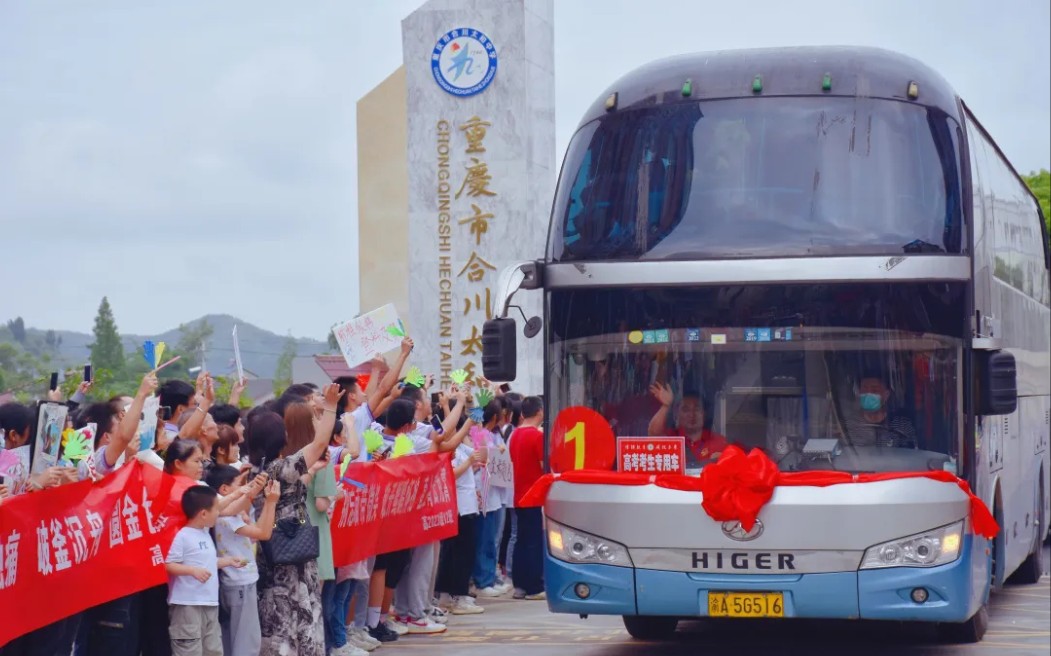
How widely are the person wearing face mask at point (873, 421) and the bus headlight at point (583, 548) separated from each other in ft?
5.11

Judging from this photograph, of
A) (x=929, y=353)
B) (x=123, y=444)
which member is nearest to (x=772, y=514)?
(x=929, y=353)

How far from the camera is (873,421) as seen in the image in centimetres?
956

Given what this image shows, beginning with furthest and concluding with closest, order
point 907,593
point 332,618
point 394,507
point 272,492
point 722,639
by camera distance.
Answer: point 394,507 < point 722,639 < point 332,618 < point 907,593 < point 272,492

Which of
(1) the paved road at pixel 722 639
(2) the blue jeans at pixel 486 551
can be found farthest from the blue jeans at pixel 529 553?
(1) the paved road at pixel 722 639

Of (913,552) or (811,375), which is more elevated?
(811,375)

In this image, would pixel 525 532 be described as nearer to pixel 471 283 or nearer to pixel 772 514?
pixel 772 514

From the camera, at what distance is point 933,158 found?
9859 mm

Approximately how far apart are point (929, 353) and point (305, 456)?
381 cm

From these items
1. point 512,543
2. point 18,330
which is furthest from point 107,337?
point 512,543

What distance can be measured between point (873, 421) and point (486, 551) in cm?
681

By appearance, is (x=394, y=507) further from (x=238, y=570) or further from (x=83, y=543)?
(x=83, y=543)

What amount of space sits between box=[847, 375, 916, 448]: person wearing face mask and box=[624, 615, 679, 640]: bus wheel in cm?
284

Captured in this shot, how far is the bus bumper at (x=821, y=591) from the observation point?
9.34 meters

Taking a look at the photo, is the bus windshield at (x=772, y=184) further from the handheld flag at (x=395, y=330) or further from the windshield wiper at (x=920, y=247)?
the handheld flag at (x=395, y=330)
